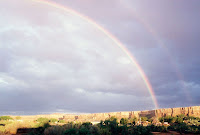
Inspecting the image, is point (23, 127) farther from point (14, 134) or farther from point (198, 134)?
point (198, 134)

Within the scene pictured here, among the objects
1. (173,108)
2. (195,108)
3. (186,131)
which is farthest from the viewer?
(173,108)

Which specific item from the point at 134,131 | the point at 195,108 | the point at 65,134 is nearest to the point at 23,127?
the point at 65,134

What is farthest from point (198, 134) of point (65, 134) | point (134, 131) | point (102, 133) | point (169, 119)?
point (169, 119)

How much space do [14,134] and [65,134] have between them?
10.8 meters

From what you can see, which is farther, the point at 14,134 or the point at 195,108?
the point at 195,108

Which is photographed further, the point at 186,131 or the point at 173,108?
the point at 173,108

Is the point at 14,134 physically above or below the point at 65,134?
below

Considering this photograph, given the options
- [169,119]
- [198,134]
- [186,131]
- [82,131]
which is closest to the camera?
[82,131]

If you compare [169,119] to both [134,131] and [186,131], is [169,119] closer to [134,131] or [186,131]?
[186,131]

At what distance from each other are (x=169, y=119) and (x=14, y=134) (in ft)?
109

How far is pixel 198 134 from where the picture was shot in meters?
22.3

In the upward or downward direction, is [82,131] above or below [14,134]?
above

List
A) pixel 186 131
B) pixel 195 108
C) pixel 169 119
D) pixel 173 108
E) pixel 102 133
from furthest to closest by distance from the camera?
1. pixel 173 108
2. pixel 195 108
3. pixel 169 119
4. pixel 186 131
5. pixel 102 133

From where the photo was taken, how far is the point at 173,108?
261ft
